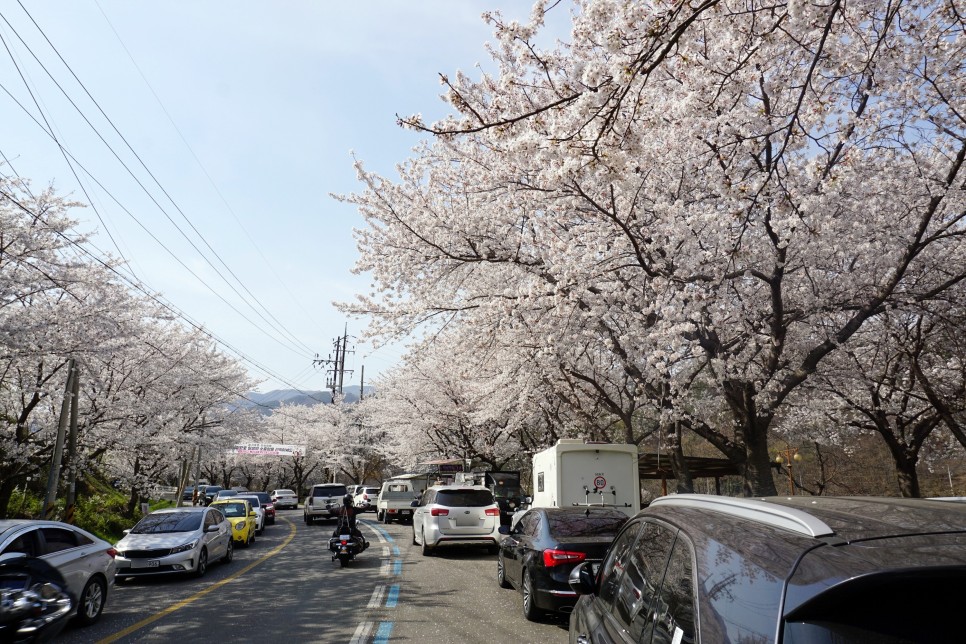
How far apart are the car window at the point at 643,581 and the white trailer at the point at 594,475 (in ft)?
38.4

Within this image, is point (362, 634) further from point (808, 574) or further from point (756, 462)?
point (756, 462)

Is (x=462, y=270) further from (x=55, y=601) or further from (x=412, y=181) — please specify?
(x=55, y=601)

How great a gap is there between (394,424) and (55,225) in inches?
1307

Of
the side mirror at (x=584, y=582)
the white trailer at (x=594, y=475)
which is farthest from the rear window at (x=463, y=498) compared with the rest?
the side mirror at (x=584, y=582)

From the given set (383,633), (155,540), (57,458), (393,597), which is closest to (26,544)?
(383,633)

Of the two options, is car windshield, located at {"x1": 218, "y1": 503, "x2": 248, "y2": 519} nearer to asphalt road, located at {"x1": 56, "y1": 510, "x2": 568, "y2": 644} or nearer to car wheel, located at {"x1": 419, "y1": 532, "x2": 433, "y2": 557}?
asphalt road, located at {"x1": 56, "y1": 510, "x2": 568, "y2": 644}

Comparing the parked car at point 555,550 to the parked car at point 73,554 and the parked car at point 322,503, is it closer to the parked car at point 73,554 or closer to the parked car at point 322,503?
the parked car at point 73,554

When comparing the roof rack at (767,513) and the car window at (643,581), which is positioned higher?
the roof rack at (767,513)

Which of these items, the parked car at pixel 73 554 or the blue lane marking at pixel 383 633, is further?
the parked car at pixel 73 554

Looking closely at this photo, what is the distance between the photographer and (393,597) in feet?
33.7

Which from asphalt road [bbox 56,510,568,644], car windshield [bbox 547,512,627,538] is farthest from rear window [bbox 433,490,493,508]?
car windshield [bbox 547,512,627,538]

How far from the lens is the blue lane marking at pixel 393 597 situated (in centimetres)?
966

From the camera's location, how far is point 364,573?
43.5ft

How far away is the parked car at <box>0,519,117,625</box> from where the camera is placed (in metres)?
8.08
